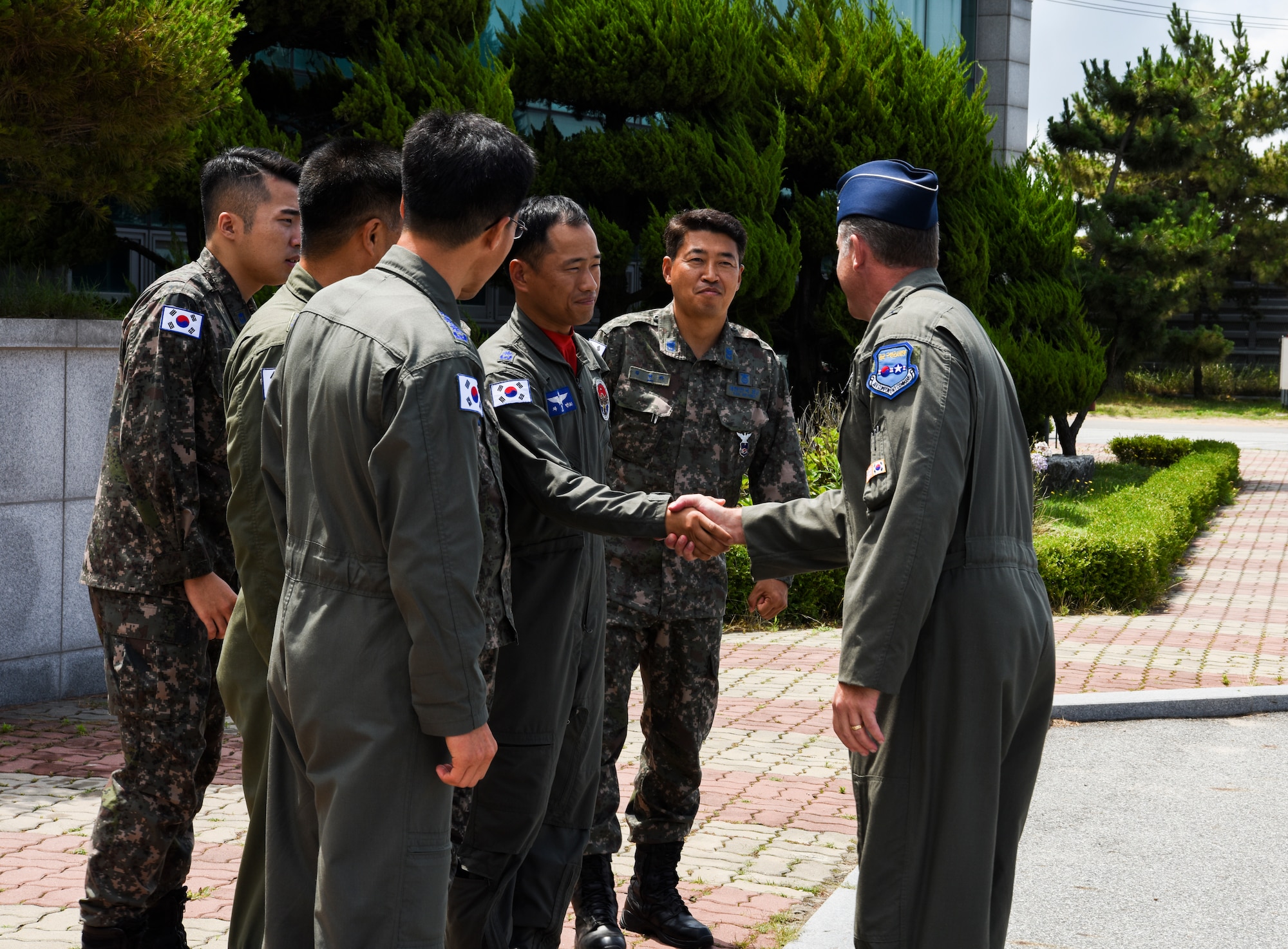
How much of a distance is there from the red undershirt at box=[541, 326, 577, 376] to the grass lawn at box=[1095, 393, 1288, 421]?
35433 mm

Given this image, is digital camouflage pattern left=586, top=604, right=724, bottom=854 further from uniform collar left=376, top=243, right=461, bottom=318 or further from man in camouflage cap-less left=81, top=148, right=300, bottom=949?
uniform collar left=376, top=243, right=461, bottom=318

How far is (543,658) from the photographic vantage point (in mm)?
3395

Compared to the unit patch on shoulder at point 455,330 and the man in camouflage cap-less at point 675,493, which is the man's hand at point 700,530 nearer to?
the man in camouflage cap-less at point 675,493

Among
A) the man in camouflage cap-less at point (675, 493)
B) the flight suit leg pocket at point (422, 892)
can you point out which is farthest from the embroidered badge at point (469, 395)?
the man in camouflage cap-less at point (675, 493)

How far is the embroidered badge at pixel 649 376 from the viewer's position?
4496 millimetres

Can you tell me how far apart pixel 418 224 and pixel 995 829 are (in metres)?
1.88

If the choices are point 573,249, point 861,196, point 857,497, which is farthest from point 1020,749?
point 573,249

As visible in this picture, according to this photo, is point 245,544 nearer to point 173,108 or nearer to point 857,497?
point 857,497

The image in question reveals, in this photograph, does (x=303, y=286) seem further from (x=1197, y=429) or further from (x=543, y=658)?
(x=1197, y=429)

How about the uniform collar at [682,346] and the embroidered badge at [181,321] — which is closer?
the embroidered badge at [181,321]

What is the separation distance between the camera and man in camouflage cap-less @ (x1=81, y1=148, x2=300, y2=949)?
3484mm

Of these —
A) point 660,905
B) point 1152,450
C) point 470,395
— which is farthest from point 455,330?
point 1152,450

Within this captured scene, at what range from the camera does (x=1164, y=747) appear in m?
6.75

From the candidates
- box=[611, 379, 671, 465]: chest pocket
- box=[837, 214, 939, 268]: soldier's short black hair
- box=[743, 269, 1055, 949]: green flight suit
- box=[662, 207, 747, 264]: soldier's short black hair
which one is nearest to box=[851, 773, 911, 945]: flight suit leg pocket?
box=[743, 269, 1055, 949]: green flight suit
